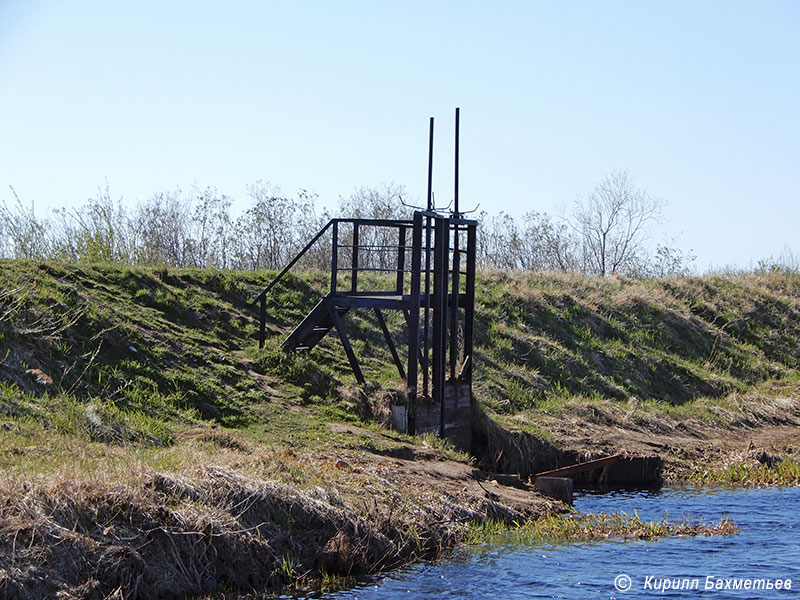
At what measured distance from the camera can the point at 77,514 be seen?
8.66 metres

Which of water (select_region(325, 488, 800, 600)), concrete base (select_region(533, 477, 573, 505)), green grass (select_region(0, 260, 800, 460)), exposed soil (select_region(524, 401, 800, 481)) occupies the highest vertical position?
green grass (select_region(0, 260, 800, 460))

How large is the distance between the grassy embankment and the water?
624 millimetres

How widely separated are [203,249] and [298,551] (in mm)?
22578

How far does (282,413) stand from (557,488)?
463 centimetres

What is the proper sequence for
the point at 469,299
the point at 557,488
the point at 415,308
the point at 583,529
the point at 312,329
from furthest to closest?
the point at 312,329, the point at 469,299, the point at 415,308, the point at 557,488, the point at 583,529

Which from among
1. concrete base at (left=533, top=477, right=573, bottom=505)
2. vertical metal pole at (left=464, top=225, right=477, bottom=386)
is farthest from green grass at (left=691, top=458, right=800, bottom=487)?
vertical metal pole at (left=464, top=225, right=477, bottom=386)

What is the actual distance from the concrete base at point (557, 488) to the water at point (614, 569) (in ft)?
6.47

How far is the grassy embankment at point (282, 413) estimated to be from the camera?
896 centimetres

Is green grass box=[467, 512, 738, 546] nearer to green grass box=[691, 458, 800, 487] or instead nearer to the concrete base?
the concrete base

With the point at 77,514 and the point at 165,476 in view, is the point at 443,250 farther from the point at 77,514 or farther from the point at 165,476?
the point at 77,514

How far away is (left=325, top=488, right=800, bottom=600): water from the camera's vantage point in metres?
9.39

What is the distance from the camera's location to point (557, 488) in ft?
45.0

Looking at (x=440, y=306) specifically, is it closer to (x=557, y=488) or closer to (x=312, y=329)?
(x=312, y=329)

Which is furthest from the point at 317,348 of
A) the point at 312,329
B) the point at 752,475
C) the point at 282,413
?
the point at 752,475
